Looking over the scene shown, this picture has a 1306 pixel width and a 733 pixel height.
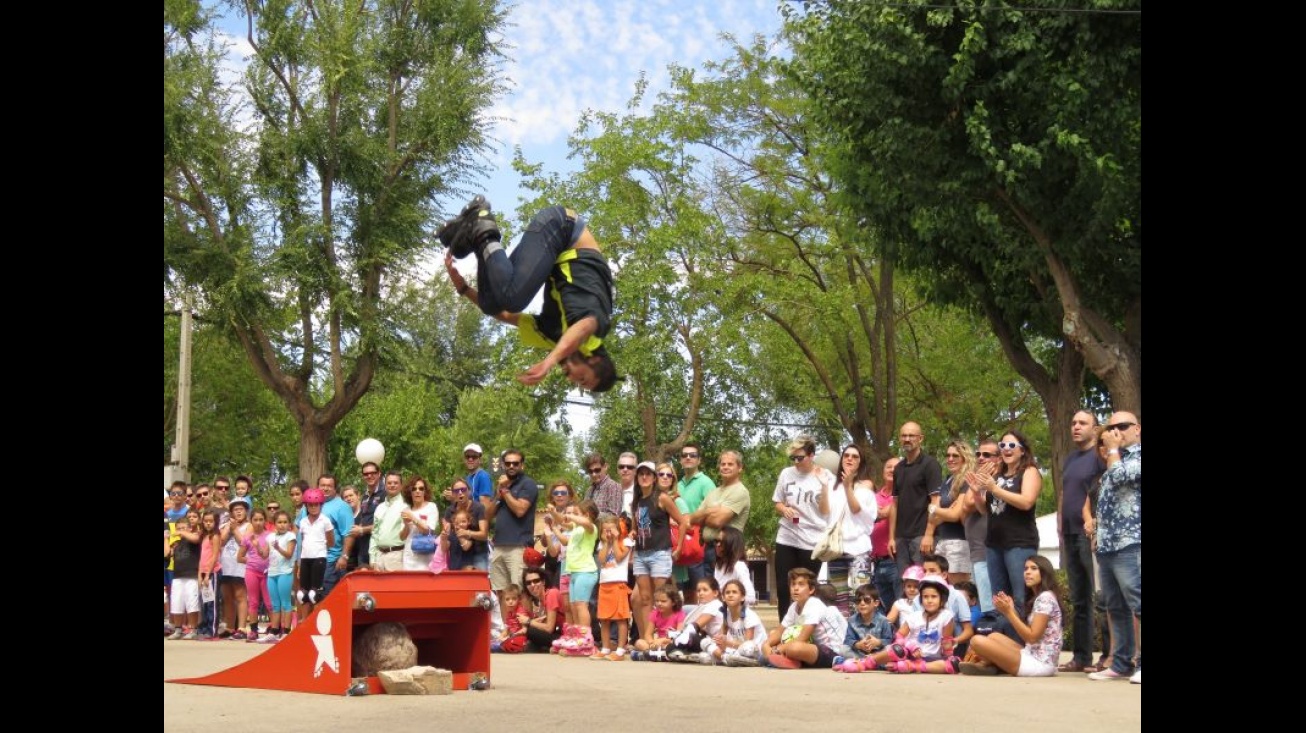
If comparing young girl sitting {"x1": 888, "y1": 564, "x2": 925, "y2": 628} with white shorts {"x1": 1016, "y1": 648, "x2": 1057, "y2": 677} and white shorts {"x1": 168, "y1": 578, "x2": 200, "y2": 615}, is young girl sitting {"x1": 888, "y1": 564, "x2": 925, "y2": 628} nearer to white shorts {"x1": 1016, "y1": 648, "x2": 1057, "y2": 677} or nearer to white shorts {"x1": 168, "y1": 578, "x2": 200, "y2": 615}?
white shorts {"x1": 1016, "y1": 648, "x2": 1057, "y2": 677}

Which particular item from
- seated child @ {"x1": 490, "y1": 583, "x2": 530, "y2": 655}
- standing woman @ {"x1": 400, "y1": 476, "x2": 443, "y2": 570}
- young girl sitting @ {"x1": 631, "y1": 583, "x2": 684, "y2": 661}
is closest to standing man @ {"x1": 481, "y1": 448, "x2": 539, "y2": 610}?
seated child @ {"x1": 490, "y1": 583, "x2": 530, "y2": 655}

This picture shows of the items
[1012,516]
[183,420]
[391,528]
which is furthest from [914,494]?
[183,420]

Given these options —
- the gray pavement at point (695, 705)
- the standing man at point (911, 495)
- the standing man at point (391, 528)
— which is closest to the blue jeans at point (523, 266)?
the gray pavement at point (695, 705)

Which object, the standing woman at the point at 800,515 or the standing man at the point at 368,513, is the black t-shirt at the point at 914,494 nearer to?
the standing woman at the point at 800,515

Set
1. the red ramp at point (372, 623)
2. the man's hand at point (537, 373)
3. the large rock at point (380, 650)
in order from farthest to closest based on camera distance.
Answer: the large rock at point (380, 650) → the red ramp at point (372, 623) → the man's hand at point (537, 373)

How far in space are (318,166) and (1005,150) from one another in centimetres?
914

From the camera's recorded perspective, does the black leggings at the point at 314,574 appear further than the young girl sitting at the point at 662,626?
Yes

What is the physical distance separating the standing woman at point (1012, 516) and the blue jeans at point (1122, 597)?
695 mm

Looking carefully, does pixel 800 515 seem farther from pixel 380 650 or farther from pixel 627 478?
pixel 380 650

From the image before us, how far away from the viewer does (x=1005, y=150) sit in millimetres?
17500

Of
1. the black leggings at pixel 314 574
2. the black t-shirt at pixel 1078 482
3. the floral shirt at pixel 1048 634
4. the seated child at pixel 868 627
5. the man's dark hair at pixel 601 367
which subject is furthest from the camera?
the black leggings at pixel 314 574

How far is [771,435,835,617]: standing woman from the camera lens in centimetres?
1184

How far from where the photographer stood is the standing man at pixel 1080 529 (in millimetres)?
10164
